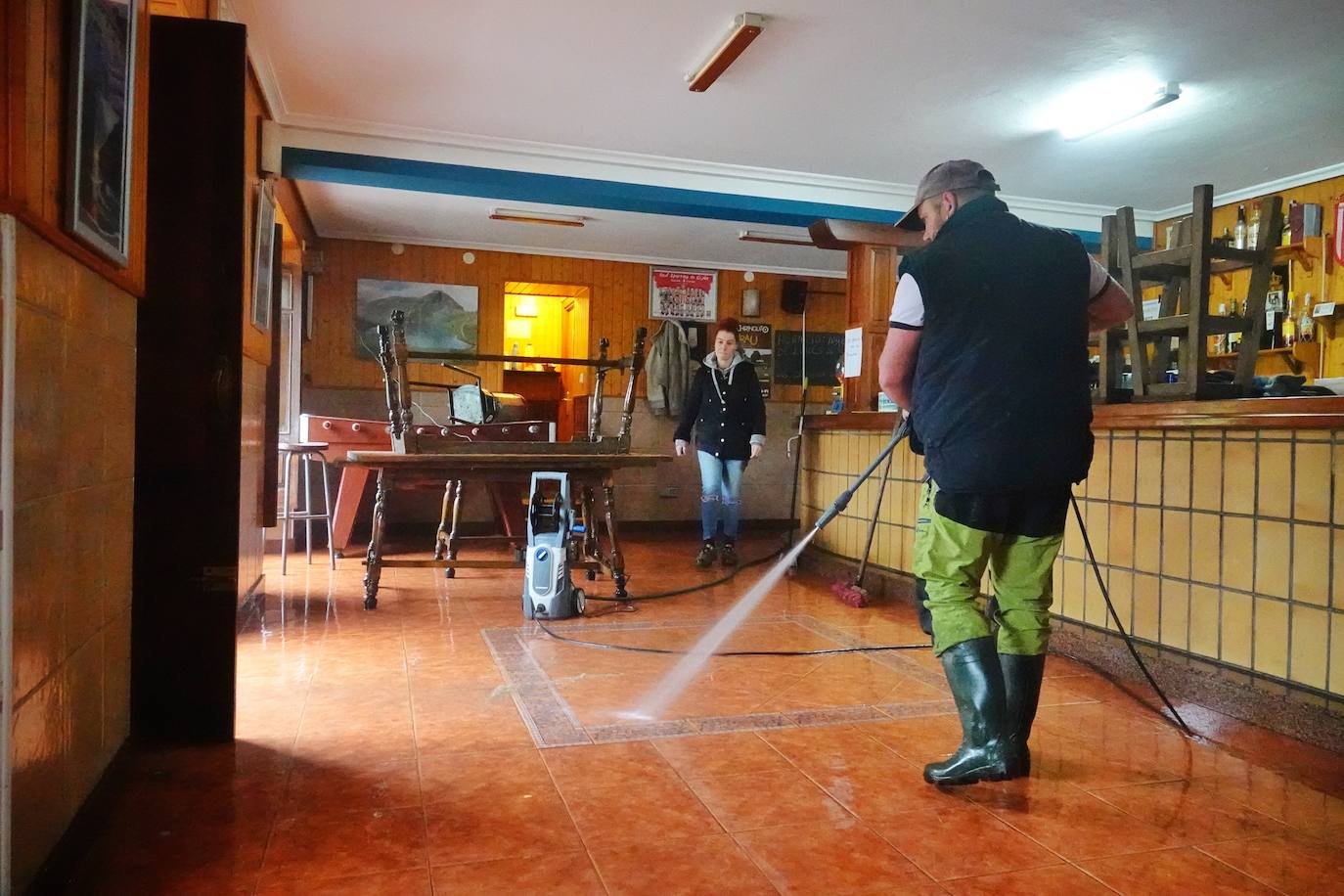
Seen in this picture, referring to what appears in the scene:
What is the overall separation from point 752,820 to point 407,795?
75cm

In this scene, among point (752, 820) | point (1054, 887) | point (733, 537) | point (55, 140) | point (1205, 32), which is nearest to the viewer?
point (55, 140)

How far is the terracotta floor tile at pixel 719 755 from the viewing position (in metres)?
2.12

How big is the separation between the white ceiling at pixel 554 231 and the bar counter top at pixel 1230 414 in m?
4.15

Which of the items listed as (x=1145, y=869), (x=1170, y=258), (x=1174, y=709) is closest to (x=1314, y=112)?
(x=1170, y=258)

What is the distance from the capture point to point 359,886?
153 centimetres

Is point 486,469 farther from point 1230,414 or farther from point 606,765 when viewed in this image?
point 1230,414

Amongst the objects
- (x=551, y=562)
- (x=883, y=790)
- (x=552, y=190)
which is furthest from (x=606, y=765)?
(x=552, y=190)

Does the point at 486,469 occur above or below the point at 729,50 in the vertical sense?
below

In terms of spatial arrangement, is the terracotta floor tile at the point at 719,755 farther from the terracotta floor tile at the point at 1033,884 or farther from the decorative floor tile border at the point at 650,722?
the terracotta floor tile at the point at 1033,884

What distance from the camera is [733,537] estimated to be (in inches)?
222

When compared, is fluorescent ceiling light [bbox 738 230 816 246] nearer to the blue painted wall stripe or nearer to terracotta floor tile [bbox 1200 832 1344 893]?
the blue painted wall stripe

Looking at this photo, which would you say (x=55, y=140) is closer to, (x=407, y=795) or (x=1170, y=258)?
(x=407, y=795)

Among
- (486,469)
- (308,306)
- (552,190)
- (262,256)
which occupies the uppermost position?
(552,190)

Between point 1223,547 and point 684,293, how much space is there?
6.01 metres
